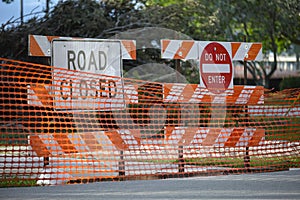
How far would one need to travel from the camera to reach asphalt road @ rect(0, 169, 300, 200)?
783 cm

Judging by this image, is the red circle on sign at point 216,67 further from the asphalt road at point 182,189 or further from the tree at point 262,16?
the tree at point 262,16

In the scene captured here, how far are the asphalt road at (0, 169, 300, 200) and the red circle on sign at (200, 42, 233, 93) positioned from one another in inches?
123

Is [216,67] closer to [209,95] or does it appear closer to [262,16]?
[209,95]

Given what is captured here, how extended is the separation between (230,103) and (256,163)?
1431mm

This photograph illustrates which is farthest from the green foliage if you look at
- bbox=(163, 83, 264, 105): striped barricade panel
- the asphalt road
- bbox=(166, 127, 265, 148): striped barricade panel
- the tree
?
Answer: the asphalt road

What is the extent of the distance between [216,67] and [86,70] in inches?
95.0

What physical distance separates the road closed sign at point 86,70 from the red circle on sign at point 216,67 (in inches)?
61.6

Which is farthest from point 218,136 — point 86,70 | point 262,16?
point 262,16

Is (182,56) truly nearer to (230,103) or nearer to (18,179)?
(230,103)

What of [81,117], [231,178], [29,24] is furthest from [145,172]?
[29,24]

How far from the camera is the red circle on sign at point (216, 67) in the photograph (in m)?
12.4

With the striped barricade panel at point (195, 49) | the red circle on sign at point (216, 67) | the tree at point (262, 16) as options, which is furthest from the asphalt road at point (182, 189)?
the tree at point (262, 16)

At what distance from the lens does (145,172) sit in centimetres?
1056

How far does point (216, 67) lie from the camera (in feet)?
41.1
